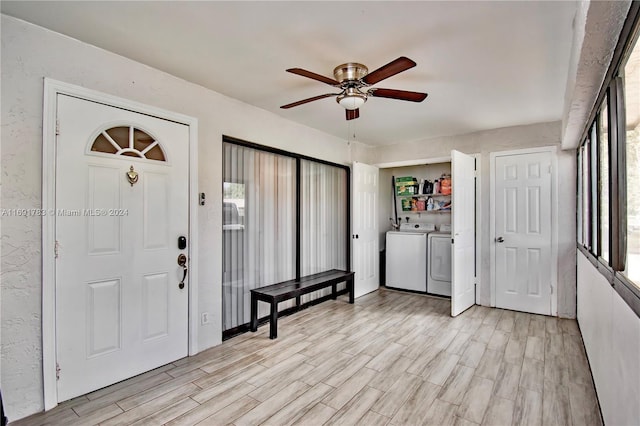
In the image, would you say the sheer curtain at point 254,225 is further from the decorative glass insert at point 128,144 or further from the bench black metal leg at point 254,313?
the decorative glass insert at point 128,144

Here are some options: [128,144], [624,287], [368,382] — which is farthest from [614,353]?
[128,144]

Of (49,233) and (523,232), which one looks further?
(523,232)

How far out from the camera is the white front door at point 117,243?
7.01 ft

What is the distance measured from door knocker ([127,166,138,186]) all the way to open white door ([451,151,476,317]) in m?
3.37

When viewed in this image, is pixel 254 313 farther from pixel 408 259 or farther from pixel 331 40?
pixel 408 259

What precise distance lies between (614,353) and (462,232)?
8.14ft

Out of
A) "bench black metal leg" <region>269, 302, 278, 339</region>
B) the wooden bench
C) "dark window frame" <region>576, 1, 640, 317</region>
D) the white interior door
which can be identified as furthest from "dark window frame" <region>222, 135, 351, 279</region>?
"dark window frame" <region>576, 1, 640, 317</region>

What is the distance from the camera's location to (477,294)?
4367 mm

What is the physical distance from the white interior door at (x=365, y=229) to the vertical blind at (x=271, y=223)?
10.3 inches

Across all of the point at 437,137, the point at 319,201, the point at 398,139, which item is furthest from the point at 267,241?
the point at 437,137

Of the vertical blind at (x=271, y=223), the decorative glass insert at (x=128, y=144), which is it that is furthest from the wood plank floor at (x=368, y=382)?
the decorative glass insert at (x=128, y=144)

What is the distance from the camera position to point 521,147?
13.3ft

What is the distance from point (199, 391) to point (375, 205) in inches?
147

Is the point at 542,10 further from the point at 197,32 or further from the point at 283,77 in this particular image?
the point at 197,32
